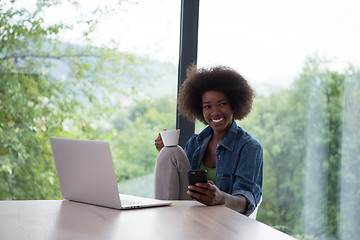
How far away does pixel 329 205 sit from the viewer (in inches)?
120

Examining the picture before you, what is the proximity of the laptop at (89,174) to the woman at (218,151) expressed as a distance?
0.77ft

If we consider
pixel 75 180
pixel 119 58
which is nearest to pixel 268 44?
pixel 119 58

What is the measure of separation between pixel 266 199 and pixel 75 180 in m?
1.80

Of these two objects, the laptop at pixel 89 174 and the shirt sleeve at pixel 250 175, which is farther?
the shirt sleeve at pixel 250 175

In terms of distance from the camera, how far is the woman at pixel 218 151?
6.54 ft

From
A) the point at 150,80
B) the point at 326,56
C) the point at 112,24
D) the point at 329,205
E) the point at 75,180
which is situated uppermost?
the point at 112,24

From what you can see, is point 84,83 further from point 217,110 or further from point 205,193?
point 205,193

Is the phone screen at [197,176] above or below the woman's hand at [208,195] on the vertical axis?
above

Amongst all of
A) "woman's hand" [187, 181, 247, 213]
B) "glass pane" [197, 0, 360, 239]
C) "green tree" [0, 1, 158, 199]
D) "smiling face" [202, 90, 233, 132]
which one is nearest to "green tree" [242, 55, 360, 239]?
"glass pane" [197, 0, 360, 239]

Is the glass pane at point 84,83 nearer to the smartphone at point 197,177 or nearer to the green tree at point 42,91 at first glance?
the green tree at point 42,91

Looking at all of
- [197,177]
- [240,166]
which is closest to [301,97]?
[240,166]

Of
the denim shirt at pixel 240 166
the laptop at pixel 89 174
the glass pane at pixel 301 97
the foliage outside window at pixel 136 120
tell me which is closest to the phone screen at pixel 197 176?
the laptop at pixel 89 174

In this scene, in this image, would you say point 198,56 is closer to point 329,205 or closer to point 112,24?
point 112,24

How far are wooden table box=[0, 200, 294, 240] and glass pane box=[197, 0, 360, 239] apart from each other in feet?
5.21
